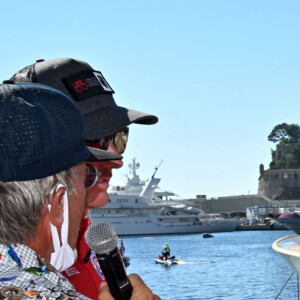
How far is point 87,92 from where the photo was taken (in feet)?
6.11

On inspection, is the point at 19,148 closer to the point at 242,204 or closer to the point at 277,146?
the point at 242,204

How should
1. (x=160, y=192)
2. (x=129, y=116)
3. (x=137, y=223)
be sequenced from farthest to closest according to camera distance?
(x=160, y=192) < (x=137, y=223) < (x=129, y=116)

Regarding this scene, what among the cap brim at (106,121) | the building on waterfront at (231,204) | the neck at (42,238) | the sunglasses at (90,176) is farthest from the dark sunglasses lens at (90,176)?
the building on waterfront at (231,204)

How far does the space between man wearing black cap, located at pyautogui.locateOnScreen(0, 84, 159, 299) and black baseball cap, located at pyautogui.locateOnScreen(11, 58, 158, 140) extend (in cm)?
44

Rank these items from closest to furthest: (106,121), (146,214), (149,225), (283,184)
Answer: (106,121) < (146,214) < (149,225) < (283,184)

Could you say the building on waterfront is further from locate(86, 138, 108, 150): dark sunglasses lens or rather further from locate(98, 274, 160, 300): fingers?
locate(98, 274, 160, 300): fingers

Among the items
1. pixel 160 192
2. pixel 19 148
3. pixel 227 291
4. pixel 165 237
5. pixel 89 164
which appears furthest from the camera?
pixel 160 192

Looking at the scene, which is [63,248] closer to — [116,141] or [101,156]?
[101,156]

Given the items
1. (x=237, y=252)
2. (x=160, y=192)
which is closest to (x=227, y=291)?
(x=237, y=252)

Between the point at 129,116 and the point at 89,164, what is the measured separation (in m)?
0.25

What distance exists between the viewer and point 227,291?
29188mm

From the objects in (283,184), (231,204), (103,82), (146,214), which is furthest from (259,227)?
(103,82)

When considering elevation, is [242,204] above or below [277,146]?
below

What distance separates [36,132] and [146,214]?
216 feet
